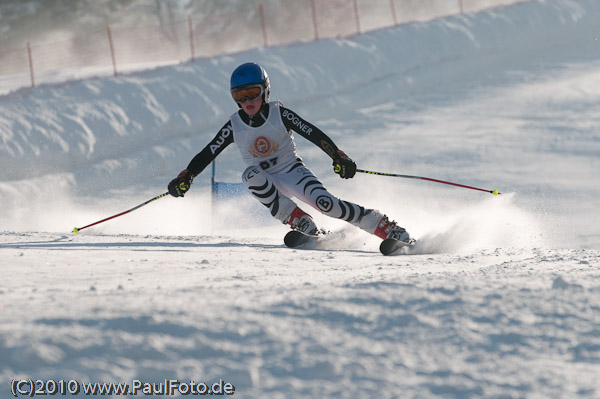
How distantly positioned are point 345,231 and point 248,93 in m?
1.23

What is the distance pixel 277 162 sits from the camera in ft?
18.2

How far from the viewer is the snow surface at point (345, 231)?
2275 millimetres

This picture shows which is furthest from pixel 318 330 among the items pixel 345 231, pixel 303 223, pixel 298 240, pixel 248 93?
pixel 345 231

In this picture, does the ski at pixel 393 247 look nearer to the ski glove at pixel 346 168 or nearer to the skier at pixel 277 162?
the skier at pixel 277 162

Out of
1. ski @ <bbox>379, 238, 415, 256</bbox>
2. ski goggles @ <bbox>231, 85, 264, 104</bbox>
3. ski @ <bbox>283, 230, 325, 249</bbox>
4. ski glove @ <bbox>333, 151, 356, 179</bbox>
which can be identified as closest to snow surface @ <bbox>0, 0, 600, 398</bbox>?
ski @ <bbox>379, 238, 415, 256</bbox>

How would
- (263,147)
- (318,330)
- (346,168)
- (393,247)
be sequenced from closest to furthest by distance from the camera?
(318,330) < (393,247) < (346,168) < (263,147)

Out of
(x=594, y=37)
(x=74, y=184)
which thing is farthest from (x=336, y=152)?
(x=594, y=37)

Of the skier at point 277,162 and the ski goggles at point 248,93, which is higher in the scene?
the ski goggles at point 248,93

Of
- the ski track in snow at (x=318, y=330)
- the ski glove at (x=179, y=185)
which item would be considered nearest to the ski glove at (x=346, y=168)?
the ski glove at (x=179, y=185)

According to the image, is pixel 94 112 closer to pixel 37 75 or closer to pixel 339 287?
pixel 37 75

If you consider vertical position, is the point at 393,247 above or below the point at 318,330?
above

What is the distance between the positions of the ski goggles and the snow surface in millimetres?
992

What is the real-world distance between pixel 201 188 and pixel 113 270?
5951 mm

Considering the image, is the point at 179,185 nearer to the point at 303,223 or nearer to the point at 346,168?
the point at 303,223
